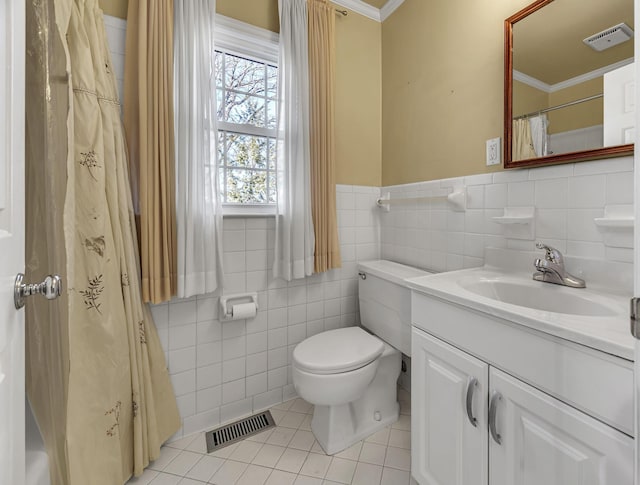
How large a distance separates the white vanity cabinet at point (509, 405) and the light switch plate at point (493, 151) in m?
0.76

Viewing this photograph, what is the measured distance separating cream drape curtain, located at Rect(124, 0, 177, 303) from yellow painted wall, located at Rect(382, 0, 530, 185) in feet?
4.38

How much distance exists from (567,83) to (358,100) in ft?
3.83

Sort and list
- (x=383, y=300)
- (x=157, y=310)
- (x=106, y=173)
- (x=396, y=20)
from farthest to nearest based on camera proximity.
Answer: (x=396, y=20)
(x=383, y=300)
(x=157, y=310)
(x=106, y=173)

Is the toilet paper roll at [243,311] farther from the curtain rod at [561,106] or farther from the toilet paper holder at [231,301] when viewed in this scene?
the curtain rod at [561,106]

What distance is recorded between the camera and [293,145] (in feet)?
5.26

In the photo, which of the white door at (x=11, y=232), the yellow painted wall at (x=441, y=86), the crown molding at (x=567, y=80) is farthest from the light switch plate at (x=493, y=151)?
the white door at (x=11, y=232)

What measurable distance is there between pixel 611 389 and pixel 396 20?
2.19m

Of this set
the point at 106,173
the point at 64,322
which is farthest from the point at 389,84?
the point at 64,322

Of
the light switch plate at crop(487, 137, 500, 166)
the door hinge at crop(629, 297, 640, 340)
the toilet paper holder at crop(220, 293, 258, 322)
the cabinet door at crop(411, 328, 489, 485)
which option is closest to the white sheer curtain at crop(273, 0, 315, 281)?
the toilet paper holder at crop(220, 293, 258, 322)

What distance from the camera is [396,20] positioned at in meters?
1.87

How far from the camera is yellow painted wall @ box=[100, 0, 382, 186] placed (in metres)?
1.87

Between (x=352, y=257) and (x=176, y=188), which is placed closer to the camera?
(x=176, y=188)

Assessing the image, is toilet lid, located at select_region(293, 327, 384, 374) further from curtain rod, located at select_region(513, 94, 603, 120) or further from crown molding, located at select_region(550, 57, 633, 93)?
crown molding, located at select_region(550, 57, 633, 93)

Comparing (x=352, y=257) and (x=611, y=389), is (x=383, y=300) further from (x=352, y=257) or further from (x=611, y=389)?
(x=611, y=389)
